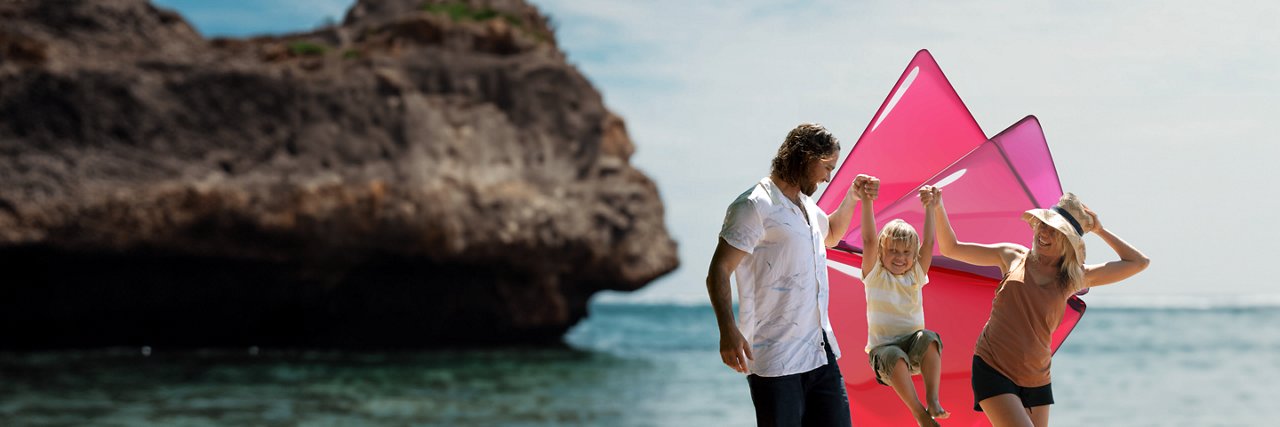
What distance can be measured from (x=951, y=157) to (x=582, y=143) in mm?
16645

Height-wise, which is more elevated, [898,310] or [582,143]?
[582,143]

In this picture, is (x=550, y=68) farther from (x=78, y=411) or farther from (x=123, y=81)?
(x=78, y=411)

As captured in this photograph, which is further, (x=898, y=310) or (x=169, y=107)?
(x=169, y=107)

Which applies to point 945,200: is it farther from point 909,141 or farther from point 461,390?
point 461,390

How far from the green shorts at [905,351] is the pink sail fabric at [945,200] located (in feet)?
1.44

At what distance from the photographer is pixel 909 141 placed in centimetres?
463

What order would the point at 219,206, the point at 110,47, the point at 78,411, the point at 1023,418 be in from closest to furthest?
the point at 1023,418 → the point at 78,411 → the point at 219,206 → the point at 110,47

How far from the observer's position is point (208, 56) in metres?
18.9

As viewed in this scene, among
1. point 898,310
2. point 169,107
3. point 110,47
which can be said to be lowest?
point 898,310

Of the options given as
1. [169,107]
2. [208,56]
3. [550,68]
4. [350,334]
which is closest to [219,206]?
[169,107]

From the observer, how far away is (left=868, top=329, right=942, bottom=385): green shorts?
3869 mm

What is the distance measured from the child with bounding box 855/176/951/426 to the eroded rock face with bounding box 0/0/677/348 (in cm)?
1469

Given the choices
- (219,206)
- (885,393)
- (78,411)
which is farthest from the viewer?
(219,206)

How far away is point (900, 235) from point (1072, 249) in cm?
58
